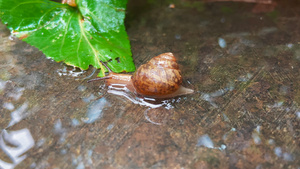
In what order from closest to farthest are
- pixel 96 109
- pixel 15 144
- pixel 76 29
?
pixel 15 144 < pixel 96 109 < pixel 76 29

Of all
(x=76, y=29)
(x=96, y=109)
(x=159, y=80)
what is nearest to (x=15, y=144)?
(x=96, y=109)

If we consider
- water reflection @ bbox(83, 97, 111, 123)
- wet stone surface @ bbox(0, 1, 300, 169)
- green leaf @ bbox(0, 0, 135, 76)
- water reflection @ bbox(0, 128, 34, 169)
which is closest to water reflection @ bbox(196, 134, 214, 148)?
wet stone surface @ bbox(0, 1, 300, 169)

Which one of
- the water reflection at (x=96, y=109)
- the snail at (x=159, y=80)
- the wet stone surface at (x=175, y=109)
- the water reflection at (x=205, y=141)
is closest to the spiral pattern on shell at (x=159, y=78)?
the snail at (x=159, y=80)

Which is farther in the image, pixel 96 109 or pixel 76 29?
pixel 76 29

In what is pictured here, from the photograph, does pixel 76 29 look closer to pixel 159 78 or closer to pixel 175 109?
pixel 159 78

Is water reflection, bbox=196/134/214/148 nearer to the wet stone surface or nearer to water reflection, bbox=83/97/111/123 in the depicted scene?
the wet stone surface
